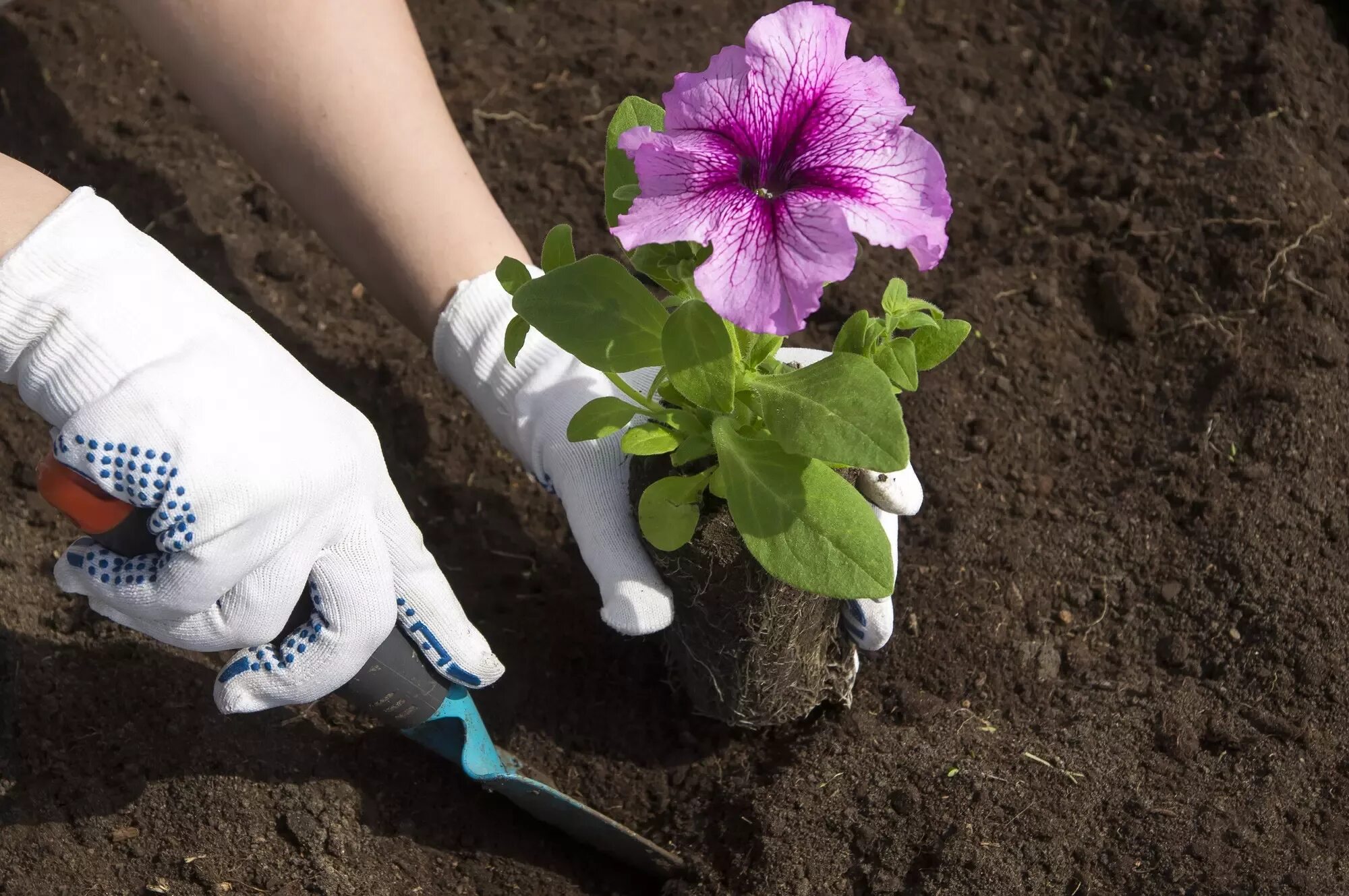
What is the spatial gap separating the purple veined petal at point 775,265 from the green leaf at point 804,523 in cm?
29

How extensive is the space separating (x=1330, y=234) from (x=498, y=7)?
1.86 m

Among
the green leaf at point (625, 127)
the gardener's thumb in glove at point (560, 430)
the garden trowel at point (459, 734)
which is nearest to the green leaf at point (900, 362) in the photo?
the green leaf at point (625, 127)

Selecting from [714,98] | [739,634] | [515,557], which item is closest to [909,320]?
[714,98]

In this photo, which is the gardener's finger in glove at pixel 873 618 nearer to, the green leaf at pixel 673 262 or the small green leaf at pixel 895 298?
the small green leaf at pixel 895 298

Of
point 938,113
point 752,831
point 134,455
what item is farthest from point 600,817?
point 938,113

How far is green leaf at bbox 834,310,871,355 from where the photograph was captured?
50.0 inches

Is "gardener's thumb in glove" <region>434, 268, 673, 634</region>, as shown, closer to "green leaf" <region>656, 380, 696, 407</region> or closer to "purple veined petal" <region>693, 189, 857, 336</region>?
"green leaf" <region>656, 380, 696, 407</region>

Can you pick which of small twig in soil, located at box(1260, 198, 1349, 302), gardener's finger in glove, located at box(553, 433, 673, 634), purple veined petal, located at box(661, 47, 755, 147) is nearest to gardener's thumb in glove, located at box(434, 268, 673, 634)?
gardener's finger in glove, located at box(553, 433, 673, 634)

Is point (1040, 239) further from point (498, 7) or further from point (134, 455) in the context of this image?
point (134, 455)

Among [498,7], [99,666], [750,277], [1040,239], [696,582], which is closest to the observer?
[750,277]

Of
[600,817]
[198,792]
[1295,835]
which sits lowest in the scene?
[1295,835]

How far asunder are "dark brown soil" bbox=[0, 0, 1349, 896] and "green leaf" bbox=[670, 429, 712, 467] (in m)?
0.65

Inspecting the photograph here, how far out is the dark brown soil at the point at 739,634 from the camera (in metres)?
1.46

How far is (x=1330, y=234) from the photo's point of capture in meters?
2.07
